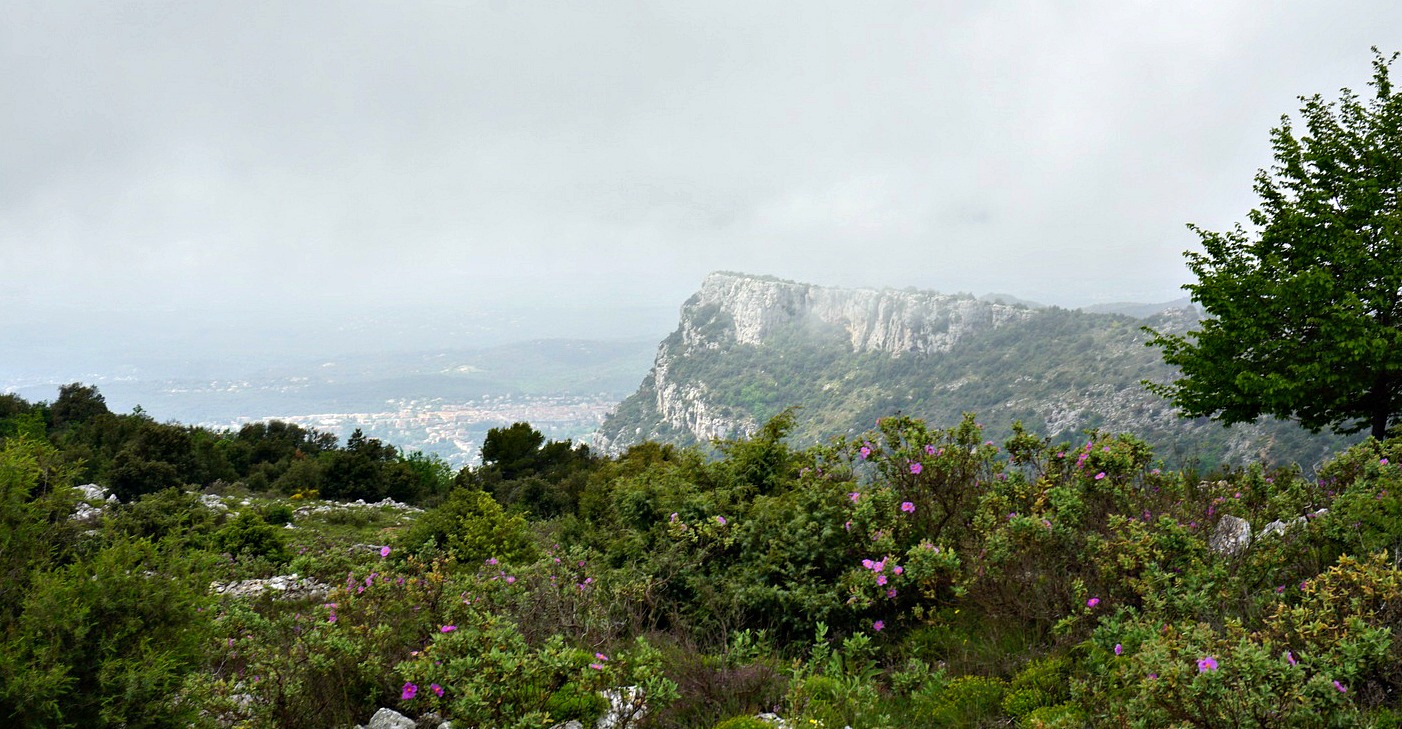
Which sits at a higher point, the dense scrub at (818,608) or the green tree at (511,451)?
the dense scrub at (818,608)

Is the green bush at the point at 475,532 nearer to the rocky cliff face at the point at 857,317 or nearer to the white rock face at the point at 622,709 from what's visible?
the white rock face at the point at 622,709

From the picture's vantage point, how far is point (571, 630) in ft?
15.8

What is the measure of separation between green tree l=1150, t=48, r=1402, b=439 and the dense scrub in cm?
A: 468

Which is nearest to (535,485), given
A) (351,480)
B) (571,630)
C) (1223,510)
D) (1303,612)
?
(351,480)

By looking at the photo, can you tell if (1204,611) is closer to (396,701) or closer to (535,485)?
(396,701)

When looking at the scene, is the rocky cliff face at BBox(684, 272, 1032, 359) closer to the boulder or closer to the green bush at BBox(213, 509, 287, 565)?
the green bush at BBox(213, 509, 287, 565)

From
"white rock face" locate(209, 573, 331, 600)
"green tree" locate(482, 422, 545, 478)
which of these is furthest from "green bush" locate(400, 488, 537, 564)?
"green tree" locate(482, 422, 545, 478)

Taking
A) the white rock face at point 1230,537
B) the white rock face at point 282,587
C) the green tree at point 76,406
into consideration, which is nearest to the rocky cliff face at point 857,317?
the green tree at point 76,406

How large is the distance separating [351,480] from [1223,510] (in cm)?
2318

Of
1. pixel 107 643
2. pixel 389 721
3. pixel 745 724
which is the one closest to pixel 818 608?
pixel 745 724

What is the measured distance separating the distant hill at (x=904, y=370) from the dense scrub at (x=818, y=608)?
54298 millimetres

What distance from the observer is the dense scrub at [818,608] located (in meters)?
3.04

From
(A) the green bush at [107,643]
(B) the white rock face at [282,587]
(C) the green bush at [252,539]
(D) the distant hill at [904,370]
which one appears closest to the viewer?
(A) the green bush at [107,643]

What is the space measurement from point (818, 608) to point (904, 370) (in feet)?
454
